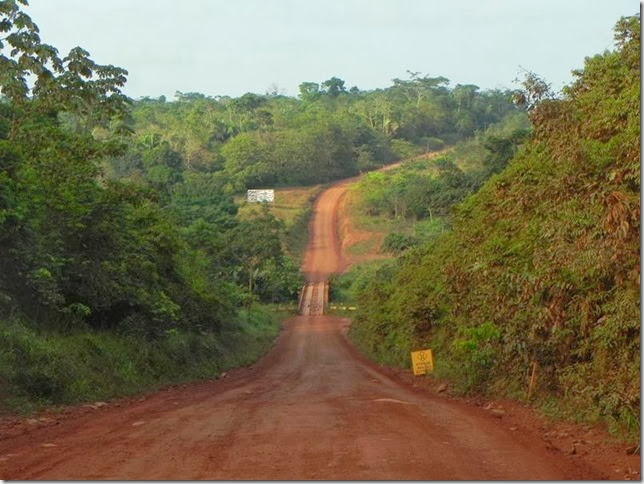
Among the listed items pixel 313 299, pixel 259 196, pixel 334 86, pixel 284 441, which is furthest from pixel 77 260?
pixel 334 86

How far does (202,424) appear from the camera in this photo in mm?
12047

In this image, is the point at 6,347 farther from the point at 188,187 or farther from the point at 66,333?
the point at 188,187

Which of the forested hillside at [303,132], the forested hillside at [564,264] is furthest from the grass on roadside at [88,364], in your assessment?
the forested hillside at [303,132]

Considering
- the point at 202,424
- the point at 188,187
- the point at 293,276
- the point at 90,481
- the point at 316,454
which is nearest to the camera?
the point at 90,481

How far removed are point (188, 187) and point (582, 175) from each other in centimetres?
5778

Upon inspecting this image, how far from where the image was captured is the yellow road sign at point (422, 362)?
21.8 m

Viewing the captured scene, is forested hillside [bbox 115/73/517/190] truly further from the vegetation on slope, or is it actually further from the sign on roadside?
the vegetation on slope

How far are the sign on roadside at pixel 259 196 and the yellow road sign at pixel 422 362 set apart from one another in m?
62.1

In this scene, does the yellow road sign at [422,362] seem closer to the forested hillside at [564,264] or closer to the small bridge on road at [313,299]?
the forested hillside at [564,264]

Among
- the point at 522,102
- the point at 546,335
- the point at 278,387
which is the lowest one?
the point at 278,387

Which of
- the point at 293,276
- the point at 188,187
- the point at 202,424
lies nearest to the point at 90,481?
the point at 202,424

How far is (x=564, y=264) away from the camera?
1284 centimetres

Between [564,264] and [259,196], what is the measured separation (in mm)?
72506

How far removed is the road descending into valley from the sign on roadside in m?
65.5
